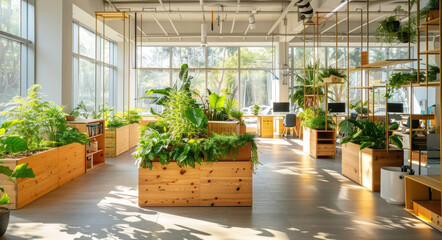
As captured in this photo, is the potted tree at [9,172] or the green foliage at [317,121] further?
→ the green foliage at [317,121]

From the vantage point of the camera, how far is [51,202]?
4559 mm

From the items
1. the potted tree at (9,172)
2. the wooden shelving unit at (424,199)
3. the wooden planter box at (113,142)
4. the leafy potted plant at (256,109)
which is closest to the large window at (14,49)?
the wooden planter box at (113,142)

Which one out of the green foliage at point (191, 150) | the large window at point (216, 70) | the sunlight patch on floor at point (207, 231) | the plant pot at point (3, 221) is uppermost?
the large window at point (216, 70)

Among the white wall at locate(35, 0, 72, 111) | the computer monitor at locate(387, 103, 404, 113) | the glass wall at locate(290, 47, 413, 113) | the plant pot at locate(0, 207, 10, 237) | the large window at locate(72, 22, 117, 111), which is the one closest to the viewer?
the plant pot at locate(0, 207, 10, 237)

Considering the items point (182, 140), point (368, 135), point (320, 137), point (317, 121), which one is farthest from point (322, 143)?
point (182, 140)

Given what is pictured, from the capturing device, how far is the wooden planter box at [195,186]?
14.5 feet

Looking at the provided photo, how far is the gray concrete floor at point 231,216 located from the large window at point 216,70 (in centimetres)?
906

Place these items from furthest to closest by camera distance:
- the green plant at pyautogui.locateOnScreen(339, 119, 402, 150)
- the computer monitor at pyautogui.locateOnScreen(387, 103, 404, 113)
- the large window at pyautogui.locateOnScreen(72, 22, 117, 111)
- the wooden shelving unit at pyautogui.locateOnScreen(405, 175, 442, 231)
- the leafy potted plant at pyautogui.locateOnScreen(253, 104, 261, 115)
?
the leafy potted plant at pyautogui.locateOnScreen(253, 104, 261, 115) → the computer monitor at pyautogui.locateOnScreen(387, 103, 404, 113) → the large window at pyautogui.locateOnScreen(72, 22, 117, 111) → the green plant at pyautogui.locateOnScreen(339, 119, 402, 150) → the wooden shelving unit at pyautogui.locateOnScreen(405, 175, 442, 231)

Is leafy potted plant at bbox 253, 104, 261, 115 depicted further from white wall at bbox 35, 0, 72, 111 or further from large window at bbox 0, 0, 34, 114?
large window at bbox 0, 0, 34, 114

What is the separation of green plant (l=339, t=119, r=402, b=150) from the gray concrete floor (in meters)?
0.69

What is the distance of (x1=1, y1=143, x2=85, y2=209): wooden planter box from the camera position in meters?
4.29

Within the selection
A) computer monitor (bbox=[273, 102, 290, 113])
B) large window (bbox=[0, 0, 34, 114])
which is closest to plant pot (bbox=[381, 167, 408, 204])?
large window (bbox=[0, 0, 34, 114])

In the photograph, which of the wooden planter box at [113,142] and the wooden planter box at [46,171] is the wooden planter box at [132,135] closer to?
the wooden planter box at [113,142]

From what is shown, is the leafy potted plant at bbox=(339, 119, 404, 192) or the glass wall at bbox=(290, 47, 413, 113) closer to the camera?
the leafy potted plant at bbox=(339, 119, 404, 192)
